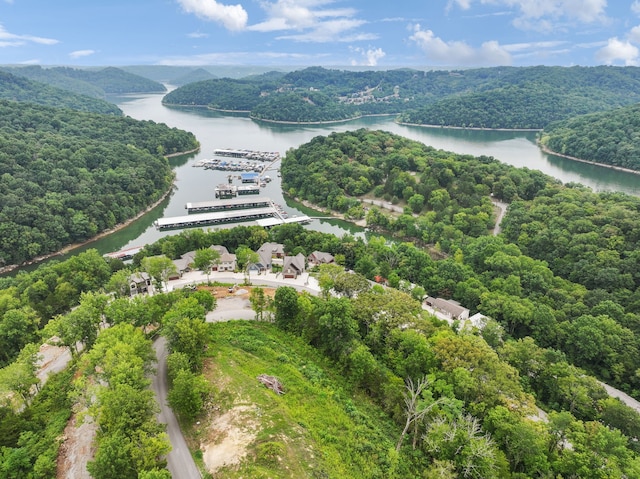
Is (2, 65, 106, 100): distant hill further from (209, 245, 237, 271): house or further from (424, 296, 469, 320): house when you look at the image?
(424, 296, 469, 320): house

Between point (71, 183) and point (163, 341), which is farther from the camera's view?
point (71, 183)

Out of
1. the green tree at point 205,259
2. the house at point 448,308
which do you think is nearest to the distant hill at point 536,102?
the house at point 448,308

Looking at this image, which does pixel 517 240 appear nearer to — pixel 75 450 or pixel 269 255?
pixel 269 255

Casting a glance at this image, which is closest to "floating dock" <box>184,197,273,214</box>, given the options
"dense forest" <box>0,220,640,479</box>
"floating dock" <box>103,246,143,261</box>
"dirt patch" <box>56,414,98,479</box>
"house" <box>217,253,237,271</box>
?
"floating dock" <box>103,246,143,261</box>

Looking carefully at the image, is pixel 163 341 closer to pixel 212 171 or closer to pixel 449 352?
pixel 449 352

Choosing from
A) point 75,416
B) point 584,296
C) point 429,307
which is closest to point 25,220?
point 75,416

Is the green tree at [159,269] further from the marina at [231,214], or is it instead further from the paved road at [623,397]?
the paved road at [623,397]
